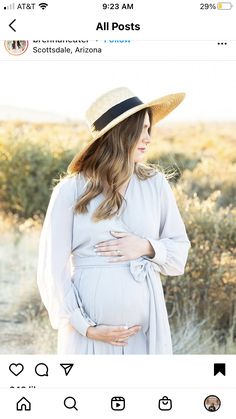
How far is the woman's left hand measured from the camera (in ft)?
5.86

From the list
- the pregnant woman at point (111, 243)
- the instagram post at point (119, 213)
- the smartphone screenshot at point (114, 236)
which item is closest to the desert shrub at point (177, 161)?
the instagram post at point (119, 213)

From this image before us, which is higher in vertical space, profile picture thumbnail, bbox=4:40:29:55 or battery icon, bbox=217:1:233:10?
battery icon, bbox=217:1:233:10

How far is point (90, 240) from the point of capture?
5.93 feet

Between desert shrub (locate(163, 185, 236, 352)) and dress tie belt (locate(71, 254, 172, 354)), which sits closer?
dress tie belt (locate(71, 254, 172, 354))

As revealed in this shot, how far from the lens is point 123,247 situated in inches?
70.3

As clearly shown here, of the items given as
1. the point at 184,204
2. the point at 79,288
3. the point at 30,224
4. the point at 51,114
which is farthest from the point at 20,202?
the point at 79,288

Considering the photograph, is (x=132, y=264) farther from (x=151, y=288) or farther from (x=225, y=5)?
(x=225, y=5)

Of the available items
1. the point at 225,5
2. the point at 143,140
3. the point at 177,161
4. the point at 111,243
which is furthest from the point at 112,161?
the point at 177,161

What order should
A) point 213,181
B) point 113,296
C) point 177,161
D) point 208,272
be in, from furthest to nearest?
1. point 177,161
2. point 213,181
3. point 208,272
4. point 113,296
